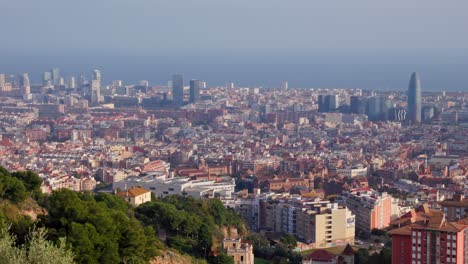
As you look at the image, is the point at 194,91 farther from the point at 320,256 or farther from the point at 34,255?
the point at 34,255

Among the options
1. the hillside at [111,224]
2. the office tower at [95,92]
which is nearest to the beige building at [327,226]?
the hillside at [111,224]

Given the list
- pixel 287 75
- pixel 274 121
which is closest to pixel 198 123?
pixel 274 121

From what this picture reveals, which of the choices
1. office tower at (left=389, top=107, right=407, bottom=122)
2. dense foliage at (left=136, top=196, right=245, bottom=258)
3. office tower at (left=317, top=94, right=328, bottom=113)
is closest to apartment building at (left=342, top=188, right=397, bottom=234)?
dense foliage at (left=136, top=196, right=245, bottom=258)

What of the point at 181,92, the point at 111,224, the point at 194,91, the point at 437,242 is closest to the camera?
the point at 111,224

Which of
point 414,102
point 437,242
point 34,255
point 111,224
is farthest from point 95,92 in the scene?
point 34,255

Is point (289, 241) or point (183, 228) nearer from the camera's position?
point (183, 228)

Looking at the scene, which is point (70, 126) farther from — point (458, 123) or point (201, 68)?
point (201, 68)
